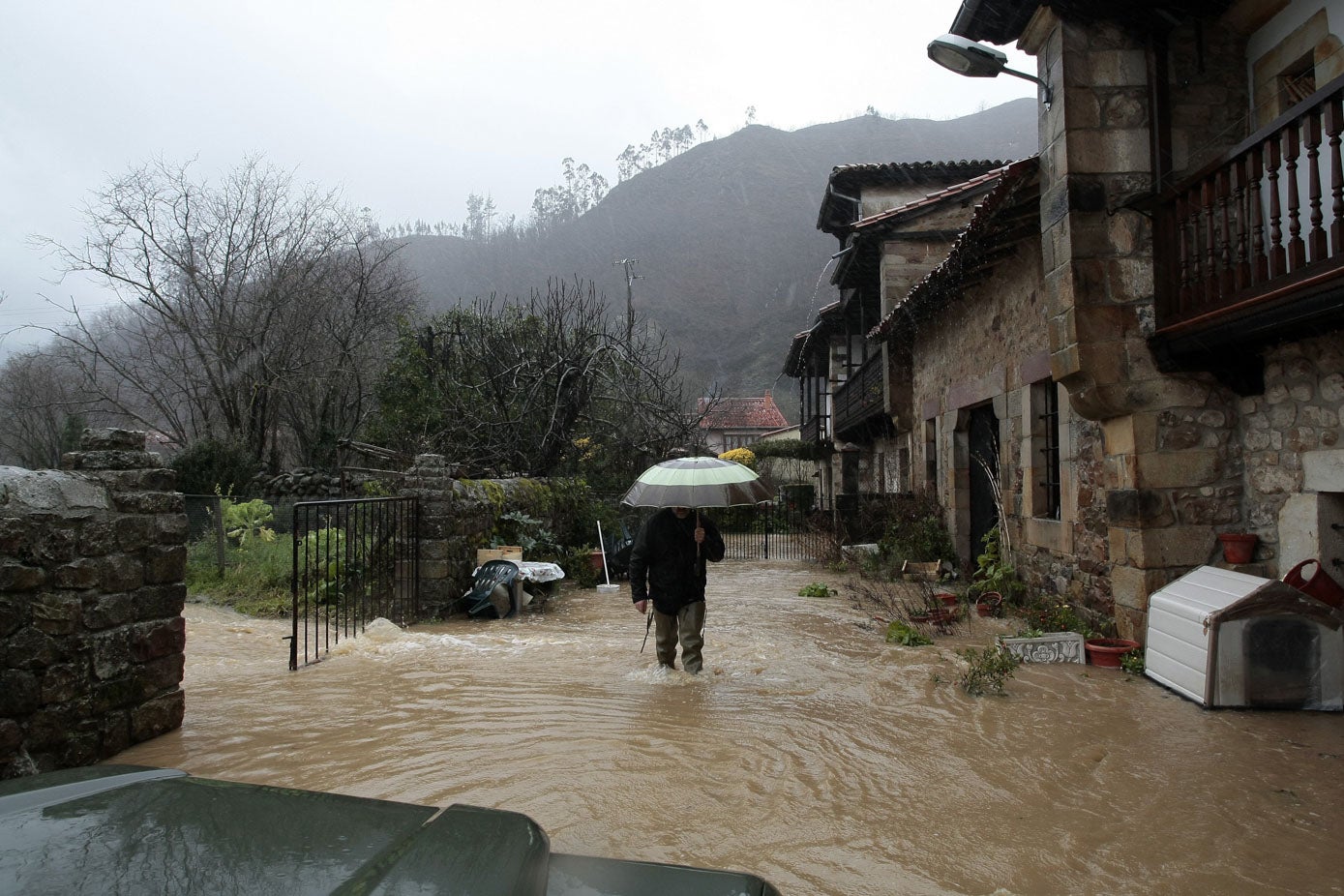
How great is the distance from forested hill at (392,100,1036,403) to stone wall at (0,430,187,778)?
52.3 m

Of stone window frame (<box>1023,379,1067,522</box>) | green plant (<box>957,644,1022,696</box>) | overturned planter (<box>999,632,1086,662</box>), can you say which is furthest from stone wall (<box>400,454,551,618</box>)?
stone window frame (<box>1023,379,1067,522</box>)

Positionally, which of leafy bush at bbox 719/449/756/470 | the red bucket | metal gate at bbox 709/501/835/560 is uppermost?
leafy bush at bbox 719/449/756/470

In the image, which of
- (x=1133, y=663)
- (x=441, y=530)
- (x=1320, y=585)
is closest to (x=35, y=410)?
(x=441, y=530)

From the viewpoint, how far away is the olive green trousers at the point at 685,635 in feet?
20.5

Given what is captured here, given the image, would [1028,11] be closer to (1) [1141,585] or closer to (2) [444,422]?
(1) [1141,585]

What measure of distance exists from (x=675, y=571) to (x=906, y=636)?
2532 millimetres

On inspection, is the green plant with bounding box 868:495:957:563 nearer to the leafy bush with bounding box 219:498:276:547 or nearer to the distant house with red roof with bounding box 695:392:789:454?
the leafy bush with bounding box 219:498:276:547

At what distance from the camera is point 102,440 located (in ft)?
14.6

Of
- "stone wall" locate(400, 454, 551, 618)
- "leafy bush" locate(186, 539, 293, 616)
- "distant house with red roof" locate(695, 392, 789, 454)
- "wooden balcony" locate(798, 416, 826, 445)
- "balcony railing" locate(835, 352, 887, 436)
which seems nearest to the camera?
"stone wall" locate(400, 454, 551, 618)

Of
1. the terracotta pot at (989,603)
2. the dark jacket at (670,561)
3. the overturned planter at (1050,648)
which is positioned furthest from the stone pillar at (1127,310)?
the dark jacket at (670,561)

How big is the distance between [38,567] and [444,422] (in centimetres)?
1191

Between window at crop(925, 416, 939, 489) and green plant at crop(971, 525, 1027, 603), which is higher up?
window at crop(925, 416, 939, 489)

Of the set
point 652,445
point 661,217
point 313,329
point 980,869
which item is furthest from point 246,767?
point 661,217

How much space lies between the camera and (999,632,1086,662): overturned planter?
6.45m
